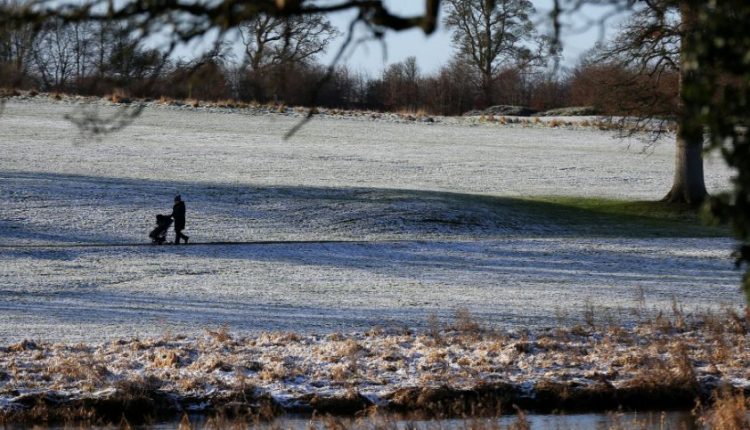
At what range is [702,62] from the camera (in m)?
4.73

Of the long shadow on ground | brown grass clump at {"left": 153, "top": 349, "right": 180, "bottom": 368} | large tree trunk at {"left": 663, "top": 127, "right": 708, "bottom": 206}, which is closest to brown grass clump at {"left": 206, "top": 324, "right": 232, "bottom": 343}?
brown grass clump at {"left": 153, "top": 349, "right": 180, "bottom": 368}

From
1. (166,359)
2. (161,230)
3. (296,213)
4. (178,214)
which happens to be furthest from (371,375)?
(296,213)

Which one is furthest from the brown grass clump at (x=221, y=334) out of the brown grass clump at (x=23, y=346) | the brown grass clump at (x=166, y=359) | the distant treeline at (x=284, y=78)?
the distant treeline at (x=284, y=78)

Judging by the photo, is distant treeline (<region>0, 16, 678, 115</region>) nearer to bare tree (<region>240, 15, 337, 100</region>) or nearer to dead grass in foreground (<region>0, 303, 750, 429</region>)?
bare tree (<region>240, 15, 337, 100</region>)

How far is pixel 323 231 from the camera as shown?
2981cm

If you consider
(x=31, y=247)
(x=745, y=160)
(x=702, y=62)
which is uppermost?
(x=702, y=62)

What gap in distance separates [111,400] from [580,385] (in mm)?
5682

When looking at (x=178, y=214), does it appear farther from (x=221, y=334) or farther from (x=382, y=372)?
(x=382, y=372)

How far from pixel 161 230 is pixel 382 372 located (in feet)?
42.4

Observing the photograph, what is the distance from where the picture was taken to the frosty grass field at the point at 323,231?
1892 cm

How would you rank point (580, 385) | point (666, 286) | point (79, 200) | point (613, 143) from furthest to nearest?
point (613, 143) → point (79, 200) → point (666, 286) → point (580, 385)

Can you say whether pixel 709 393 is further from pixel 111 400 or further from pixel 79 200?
pixel 79 200

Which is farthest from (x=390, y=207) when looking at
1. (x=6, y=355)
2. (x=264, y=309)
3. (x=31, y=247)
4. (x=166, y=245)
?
(x=6, y=355)

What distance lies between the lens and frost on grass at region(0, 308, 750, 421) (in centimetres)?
1319
